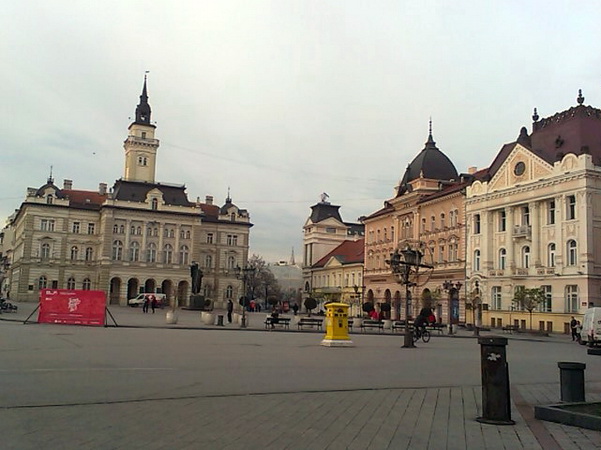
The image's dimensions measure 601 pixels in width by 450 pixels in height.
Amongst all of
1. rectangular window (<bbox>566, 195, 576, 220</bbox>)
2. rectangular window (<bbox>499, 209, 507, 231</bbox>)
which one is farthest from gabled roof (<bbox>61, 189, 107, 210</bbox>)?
rectangular window (<bbox>566, 195, 576, 220</bbox>)

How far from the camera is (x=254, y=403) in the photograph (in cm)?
1002

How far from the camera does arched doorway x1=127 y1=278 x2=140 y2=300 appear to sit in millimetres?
100938

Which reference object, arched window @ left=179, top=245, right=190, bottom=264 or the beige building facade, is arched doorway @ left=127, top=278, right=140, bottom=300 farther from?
the beige building facade

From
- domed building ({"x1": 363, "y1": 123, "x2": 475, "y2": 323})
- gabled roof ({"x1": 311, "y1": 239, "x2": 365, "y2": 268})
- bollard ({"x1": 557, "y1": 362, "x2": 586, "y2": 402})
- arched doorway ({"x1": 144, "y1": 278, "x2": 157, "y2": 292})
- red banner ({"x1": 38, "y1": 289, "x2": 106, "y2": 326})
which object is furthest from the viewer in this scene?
arched doorway ({"x1": 144, "y1": 278, "x2": 157, "y2": 292})

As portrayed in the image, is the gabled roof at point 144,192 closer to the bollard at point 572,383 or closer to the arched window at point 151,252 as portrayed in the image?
the arched window at point 151,252

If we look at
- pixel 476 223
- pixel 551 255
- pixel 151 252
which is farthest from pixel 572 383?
pixel 151 252

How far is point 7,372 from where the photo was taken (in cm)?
1282

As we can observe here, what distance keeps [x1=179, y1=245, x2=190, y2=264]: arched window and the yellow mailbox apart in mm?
81342

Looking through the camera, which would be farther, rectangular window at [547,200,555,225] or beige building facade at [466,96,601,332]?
rectangular window at [547,200,555,225]

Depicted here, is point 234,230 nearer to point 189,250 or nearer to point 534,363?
point 189,250

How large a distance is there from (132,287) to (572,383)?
97.0 metres

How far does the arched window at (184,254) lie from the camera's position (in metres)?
105

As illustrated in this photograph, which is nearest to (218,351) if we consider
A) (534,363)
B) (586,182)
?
(534,363)

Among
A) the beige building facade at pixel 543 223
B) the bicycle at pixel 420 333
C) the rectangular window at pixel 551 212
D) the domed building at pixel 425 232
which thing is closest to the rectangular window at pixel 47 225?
the domed building at pixel 425 232
